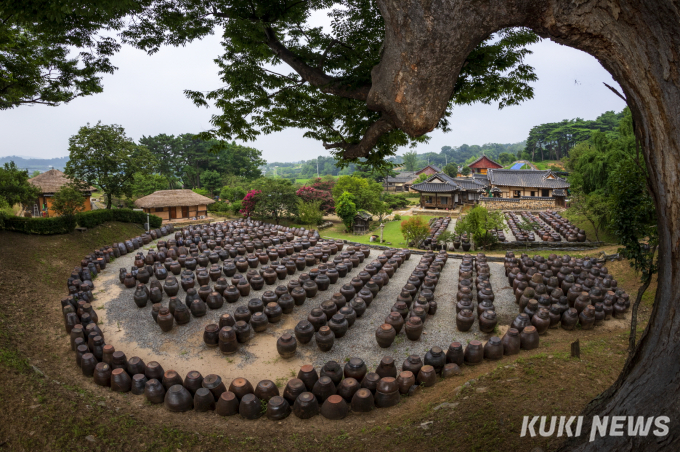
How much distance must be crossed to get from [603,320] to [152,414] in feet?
32.0

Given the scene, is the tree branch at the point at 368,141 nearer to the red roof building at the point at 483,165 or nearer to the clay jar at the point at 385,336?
the clay jar at the point at 385,336

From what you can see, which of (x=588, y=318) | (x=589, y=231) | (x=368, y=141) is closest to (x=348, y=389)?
(x=368, y=141)

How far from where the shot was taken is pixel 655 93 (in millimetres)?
2084

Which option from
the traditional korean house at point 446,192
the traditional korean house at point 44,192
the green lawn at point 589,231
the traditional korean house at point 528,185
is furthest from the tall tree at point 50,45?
the traditional korean house at point 528,185

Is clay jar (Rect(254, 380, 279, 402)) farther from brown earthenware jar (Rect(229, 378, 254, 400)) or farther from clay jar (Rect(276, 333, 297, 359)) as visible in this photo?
clay jar (Rect(276, 333, 297, 359))

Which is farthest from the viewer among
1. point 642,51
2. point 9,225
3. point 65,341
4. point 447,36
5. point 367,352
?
point 9,225

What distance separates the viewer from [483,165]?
49.8 m

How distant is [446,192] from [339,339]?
28606 mm

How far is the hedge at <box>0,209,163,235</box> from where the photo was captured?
526 inches

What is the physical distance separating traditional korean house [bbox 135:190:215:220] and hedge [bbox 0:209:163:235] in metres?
6.08

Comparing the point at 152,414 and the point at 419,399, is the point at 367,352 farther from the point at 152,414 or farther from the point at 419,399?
the point at 152,414

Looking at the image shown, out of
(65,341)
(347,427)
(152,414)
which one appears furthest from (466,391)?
(65,341)

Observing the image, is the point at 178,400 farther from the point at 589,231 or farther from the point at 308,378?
the point at 589,231

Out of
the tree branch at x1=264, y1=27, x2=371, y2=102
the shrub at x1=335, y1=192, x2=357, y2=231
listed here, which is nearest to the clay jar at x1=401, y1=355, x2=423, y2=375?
the tree branch at x1=264, y1=27, x2=371, y2=102
